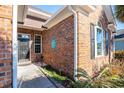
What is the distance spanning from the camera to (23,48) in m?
9.75

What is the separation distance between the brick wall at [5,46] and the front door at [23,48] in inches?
295

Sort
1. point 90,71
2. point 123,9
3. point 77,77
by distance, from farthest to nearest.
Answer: point 123,9, point 90,71, point 77,77

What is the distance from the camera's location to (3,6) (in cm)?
221

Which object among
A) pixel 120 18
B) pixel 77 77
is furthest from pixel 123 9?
pixel 77 77

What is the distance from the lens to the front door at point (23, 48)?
9.52 meters

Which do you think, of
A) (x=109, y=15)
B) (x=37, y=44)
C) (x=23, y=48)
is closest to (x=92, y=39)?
(x=109, y=15)

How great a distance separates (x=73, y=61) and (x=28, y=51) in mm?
5893

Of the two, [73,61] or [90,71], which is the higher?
[73,61]

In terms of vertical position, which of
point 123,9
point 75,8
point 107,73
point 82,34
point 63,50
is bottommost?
point 107,73

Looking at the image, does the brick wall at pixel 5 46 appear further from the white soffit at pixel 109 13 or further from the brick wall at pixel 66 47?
the white soffit at pixel 109 13

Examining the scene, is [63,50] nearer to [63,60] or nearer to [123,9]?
[63,60]

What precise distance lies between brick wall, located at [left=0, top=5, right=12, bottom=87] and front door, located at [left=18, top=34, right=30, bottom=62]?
748cm

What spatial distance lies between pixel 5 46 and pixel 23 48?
7.79 meters

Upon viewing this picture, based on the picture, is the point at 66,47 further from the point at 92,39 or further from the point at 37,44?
the point at 37,44
